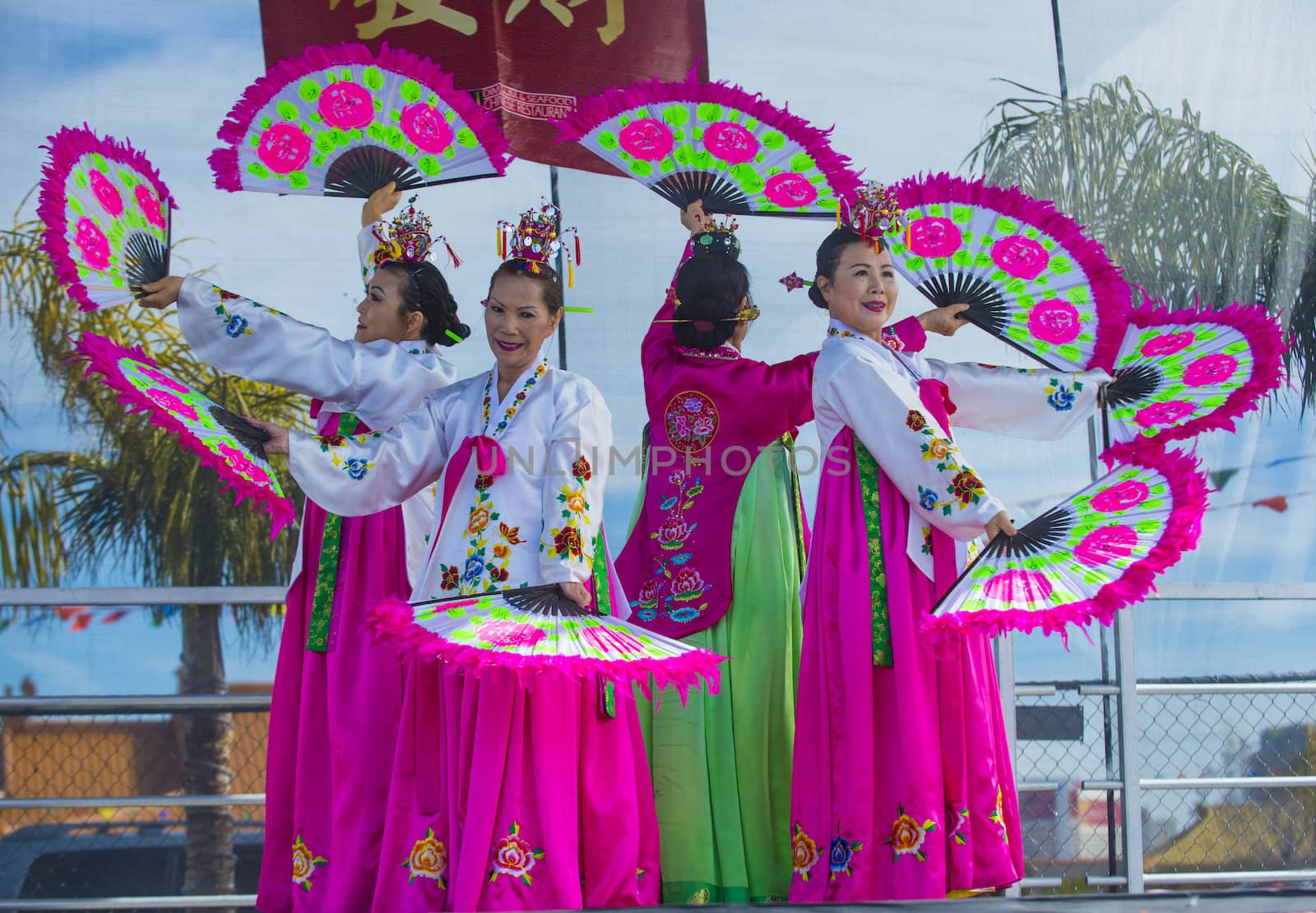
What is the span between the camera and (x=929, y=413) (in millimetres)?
3004

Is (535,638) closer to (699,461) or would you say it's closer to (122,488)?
(699,461)

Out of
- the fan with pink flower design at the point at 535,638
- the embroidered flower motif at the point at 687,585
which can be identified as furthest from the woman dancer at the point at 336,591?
the embroidered flower motif at the point at 687,585

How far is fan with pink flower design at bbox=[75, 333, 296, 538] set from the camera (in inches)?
101

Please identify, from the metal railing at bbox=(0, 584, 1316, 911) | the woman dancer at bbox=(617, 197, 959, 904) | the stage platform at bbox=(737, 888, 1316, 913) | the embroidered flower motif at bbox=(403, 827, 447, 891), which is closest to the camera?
the stage platform at bbox=(737, 888, 1316, 913)

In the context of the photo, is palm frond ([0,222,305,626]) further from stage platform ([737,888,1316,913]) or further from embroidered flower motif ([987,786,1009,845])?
stage platform ([737,888,1316,913])

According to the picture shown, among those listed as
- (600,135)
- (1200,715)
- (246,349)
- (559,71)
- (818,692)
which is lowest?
(1200,715)

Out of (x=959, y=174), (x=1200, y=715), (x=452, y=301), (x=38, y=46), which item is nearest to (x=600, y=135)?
(x=452, y=301)

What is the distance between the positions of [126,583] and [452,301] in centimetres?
126

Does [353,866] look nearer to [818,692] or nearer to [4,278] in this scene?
[818,692]

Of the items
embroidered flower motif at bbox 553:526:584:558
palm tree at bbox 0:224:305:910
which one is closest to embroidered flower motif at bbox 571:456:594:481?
embroidered flower motif at bbox 553:526:584:558

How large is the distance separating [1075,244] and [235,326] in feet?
6.37

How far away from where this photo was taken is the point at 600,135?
130 inches

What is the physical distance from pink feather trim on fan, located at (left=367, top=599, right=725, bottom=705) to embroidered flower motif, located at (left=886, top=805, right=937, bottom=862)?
1.71 ft

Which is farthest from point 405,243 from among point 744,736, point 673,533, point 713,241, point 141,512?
point 744,736
